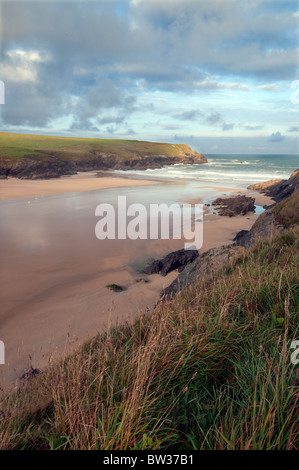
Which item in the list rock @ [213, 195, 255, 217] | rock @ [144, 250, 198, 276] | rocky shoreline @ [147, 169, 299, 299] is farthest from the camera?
rock @ [213, 195, 255, 217]

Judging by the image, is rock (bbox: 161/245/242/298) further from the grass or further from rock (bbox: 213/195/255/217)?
rock (bbox: 213/195/255/217)

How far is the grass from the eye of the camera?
1825mm

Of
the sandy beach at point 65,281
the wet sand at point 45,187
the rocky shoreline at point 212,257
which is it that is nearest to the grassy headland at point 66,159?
the wet sand at point 45,187

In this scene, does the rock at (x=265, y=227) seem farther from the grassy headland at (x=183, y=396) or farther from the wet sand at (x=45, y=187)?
the wet sand at (x=45, y=187)

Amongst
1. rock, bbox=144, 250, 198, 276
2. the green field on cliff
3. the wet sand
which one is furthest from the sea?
rock, bbox=144, 250, 198, 276

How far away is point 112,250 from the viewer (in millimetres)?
12461

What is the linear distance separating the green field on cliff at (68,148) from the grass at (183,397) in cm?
5509

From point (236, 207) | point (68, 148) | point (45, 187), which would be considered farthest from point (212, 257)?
point (68, 148)

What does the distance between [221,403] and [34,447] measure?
1.43 meters

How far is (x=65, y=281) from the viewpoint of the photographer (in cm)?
969

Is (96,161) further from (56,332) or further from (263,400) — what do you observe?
(263,400)

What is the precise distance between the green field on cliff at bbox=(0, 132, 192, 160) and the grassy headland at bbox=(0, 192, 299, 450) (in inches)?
2168

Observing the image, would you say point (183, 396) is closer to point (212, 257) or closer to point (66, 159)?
point (212, 257)

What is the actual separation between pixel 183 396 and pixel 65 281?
806cm
